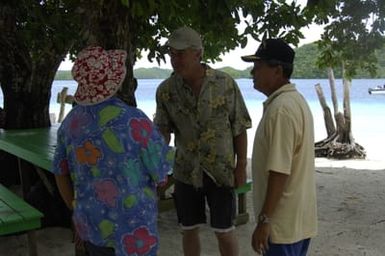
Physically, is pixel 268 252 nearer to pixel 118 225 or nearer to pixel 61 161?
pixel 118 225

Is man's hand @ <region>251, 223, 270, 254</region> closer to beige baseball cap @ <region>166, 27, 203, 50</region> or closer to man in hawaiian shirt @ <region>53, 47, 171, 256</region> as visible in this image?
man in hawaiian shirt @ <region>53, 47, 171, 256</region>

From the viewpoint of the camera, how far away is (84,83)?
203cm

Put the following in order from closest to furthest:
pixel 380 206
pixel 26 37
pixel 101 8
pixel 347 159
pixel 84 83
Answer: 1. pixel 84 83
2. pixel 101 8
3. pixel 380 206
4. pixel 26 37
5. pixel 347 159

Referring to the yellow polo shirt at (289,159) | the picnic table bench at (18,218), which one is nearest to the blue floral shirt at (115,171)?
the yellow polo shirt at (289,159)

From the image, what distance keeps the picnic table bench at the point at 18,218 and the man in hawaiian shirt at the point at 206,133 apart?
1.13 meters

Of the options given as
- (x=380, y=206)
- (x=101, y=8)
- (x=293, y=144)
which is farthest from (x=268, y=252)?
(x=380, y=206)

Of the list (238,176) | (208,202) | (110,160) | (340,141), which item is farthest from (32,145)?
(340,141)

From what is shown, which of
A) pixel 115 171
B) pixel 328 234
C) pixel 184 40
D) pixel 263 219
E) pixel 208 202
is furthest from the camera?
pixel 328 234

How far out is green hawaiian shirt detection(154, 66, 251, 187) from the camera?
9.52ft

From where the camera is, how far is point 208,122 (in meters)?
2.91

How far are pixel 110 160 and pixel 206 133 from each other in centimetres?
98

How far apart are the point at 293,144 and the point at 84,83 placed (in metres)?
0.91

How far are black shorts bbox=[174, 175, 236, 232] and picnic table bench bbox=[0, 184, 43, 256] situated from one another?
1076 mm

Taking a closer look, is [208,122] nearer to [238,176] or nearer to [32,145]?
[238,176]
